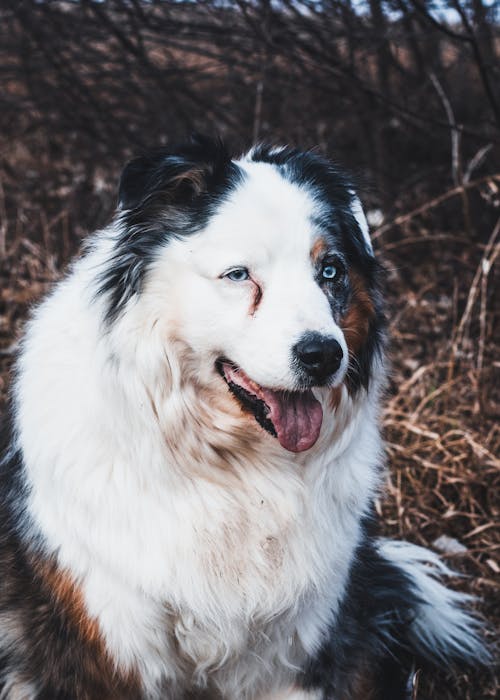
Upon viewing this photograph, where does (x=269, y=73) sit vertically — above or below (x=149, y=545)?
above

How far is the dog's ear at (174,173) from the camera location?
2492 millimetres

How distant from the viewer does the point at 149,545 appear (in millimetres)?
2521

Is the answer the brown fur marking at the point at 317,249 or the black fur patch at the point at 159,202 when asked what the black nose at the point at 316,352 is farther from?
the black fur patch at the point at 159,202

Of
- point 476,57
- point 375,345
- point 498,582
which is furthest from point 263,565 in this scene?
point 476,57

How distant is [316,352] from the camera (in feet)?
7.55

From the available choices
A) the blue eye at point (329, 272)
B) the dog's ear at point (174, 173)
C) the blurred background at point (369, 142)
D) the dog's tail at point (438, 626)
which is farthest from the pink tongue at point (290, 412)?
the blurred background at point (369, 142)

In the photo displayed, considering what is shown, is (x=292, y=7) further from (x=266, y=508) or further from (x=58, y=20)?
(x=266, y=508)

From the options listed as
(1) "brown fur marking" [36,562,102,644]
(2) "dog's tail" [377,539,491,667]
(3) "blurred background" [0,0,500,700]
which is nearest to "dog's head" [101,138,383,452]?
(1) "brown fur marking" [36,562,102,644]

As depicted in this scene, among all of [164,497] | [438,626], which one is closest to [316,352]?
[164,497]

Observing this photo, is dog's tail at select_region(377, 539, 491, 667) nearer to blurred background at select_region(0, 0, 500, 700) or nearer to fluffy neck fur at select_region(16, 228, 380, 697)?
blurred background at select_region(0, 0, 500, 700)

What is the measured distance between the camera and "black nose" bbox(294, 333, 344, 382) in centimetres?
230

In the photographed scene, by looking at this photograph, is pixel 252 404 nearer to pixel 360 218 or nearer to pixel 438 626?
pixel 360 218

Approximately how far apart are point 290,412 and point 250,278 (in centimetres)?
41

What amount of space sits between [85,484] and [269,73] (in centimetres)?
434
